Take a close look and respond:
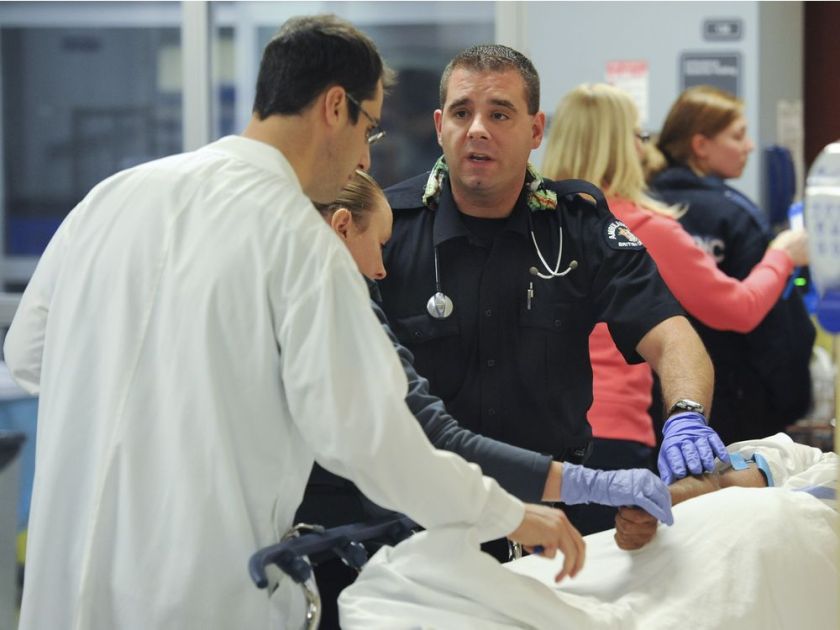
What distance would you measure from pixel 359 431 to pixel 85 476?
387 mm

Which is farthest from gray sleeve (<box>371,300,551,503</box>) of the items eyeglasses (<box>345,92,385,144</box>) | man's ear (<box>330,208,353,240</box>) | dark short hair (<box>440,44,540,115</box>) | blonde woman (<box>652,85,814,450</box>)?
blonde woman (<box>652,85,814,450</box>)

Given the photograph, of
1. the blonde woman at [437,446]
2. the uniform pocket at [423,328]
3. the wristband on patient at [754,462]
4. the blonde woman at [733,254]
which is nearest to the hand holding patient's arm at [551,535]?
the blonde woman at [437,446]

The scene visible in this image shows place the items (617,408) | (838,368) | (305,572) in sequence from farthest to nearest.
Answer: (617,408) < (305,572) < (838,368)

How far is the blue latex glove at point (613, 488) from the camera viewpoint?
183cm

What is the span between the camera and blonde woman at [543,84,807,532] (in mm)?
2947

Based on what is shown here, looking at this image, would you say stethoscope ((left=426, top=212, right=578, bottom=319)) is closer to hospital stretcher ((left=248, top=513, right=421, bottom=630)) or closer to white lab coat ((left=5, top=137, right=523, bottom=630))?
hospital stretcher ((left=248, top=513, right=421, bottom=630))

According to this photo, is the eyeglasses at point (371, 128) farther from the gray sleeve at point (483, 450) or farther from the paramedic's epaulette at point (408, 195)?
the paramedic's epaulette at point (408, 195)

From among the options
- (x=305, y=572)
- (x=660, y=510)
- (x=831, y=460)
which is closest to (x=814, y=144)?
(x=831, y=460)

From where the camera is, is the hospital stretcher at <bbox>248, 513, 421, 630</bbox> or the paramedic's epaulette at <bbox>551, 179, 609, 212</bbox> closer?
the hospital stretcher at <bbox>248, 513, 421, 630</bbox>

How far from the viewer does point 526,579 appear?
5.58 feet

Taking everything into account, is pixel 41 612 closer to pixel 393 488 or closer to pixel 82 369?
pixel 82 369

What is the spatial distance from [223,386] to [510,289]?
0.92 m

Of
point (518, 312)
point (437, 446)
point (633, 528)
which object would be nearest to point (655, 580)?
point (633, 528)

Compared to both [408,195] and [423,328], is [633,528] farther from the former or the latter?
[408,195]
